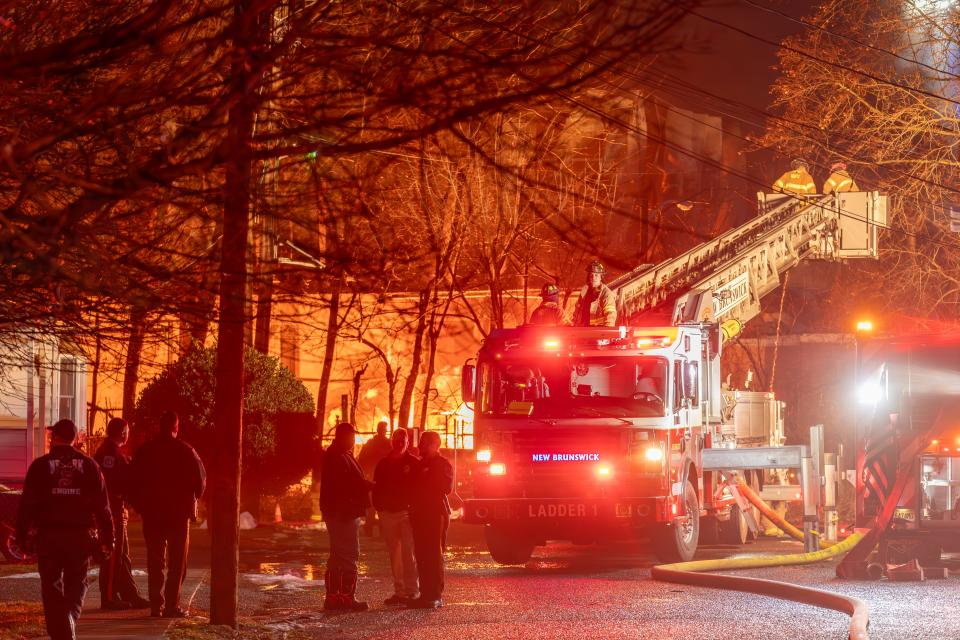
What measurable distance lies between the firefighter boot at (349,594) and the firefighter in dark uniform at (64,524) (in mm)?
3371

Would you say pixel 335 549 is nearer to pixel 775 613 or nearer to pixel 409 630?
pixel 409 630

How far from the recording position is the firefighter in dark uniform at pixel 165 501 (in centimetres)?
1231

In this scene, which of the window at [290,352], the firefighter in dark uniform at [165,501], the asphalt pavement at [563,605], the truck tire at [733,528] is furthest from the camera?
the window at [290,352]

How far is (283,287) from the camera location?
25.4 ft

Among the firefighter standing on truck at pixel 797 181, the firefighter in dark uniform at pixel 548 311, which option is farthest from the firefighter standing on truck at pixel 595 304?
the firefighter standing on truck at pixel 797 181

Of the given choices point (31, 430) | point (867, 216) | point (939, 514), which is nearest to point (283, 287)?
point (939, 514)

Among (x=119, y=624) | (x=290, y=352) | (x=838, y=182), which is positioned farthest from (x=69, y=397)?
(x=838, y=182)

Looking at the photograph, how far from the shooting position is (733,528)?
20.0 metres

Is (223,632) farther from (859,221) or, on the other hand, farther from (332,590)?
(859,221)

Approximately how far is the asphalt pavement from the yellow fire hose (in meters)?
0.13

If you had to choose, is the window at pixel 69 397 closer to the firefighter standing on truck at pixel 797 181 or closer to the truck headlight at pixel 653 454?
the truck headlight at pixel 653 454

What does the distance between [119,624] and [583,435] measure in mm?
6733

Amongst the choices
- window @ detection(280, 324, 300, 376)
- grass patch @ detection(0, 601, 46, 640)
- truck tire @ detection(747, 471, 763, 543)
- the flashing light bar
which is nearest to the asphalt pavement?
grass patch @ detection(0, 601, 46, 640)

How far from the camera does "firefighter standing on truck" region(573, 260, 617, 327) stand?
18.3 m
